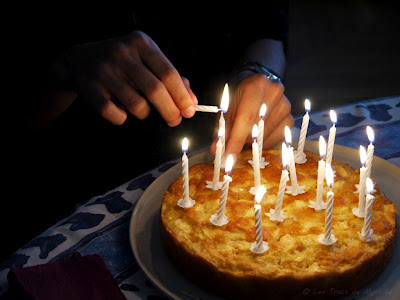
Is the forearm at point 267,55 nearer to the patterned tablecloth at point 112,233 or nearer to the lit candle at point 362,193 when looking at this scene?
the patterned tablecloth at point 112,233

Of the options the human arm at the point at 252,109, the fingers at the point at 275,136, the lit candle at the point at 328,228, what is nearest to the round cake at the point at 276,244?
the lit candle at the point at 328,228

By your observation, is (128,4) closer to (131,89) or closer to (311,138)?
(131,89)

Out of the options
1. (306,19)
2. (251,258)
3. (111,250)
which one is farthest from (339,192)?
(306,19)

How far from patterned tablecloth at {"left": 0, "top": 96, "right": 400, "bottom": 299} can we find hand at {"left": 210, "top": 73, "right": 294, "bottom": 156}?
0.91 ft

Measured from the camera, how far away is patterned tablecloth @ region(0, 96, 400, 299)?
142cm

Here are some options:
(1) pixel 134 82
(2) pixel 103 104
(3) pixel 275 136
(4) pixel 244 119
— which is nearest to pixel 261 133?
(4) pixel 244 119

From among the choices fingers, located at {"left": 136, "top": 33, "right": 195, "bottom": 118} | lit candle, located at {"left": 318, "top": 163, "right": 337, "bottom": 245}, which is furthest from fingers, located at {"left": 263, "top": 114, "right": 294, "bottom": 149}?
lit candle, located at {"left": 318, "top": 163, "right": 337, "bottom": 245}

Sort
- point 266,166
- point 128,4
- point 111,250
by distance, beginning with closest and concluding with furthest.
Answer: point 111,250, point 266,166, point 128,4

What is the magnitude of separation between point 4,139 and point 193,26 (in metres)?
1.57

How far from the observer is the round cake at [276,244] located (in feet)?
4.09

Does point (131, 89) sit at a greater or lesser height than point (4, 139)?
greater

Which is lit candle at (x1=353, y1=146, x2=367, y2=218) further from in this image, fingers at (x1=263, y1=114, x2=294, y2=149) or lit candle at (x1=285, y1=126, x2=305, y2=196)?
fingers at (x1=263, y1=114, x2=294, y2=149)

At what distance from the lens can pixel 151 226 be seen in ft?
5.42

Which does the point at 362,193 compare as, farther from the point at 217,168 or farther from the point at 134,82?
the point at 134,82
